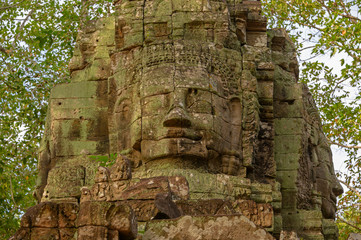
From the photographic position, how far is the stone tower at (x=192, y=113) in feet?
48.2

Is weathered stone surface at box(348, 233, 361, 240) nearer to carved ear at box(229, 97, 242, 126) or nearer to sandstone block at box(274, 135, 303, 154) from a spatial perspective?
carved ear at box(229, 97, 242, 126)

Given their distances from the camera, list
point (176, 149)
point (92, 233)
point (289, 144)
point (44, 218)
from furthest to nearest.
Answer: point (289, 144) < point (176, 149) < point (44, 218) < point (92, 233)

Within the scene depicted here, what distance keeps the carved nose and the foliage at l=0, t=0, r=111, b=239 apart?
6331mm

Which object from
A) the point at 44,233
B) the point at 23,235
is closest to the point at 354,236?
the point at 44,233

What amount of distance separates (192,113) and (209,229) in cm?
626

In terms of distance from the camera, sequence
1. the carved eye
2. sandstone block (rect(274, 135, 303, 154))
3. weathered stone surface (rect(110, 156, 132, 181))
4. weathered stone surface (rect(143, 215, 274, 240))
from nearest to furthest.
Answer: weathered stone surface (rect(143, 215, 274, 240)), weathered stone surface (rect(110, 156, 132, 181)), the carved eye, sandstone block (rect(274, 135, 303, 154))

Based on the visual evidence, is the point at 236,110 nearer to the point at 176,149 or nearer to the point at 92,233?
the point at 176,149

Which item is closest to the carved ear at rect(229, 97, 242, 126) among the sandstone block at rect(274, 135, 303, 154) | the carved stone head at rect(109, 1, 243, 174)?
the carved stone head at rect(109, 1, 243, 174)

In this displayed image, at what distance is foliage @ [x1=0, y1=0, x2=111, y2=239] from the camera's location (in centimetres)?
2078

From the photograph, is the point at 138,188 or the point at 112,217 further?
the point at 138,188

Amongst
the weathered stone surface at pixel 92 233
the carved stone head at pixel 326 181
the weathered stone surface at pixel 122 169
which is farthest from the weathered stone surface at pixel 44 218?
the carved stone head at pixel 326 181

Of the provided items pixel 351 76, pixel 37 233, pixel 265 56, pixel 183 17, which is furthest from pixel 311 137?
pixel 37 233

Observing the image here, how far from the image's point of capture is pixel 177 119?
14.5m

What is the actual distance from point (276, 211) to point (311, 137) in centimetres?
258
